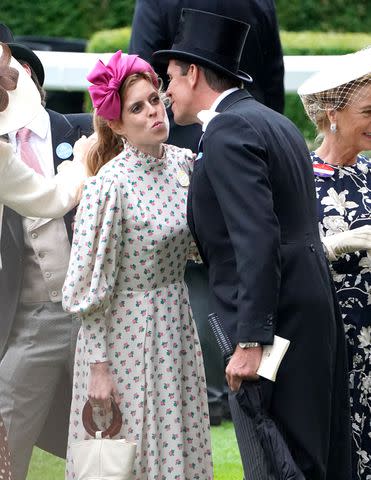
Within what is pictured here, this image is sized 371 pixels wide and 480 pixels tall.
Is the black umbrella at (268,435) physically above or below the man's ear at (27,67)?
below

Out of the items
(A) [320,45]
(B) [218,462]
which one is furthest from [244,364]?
(A) [320,45]

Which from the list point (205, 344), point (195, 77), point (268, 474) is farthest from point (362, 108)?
point (205, 344)

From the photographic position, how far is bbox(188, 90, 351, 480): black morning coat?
447 cm

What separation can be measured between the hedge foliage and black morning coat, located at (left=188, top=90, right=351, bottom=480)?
1534 cm

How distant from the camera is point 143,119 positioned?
494 cm

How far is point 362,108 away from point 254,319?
1319mm

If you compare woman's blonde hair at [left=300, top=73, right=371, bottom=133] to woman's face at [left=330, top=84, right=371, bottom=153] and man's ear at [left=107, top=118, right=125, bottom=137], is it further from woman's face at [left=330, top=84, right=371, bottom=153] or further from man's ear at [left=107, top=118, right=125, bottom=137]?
man's ear at [left=107, top=118, right=125, bottom=137]

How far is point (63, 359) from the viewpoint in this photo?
5543 millimetres

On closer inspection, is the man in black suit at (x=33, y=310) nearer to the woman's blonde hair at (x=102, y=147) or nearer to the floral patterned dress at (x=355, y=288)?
the woman's blonde hair at (x=102, y=147)

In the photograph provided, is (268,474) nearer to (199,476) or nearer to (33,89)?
(199,476)

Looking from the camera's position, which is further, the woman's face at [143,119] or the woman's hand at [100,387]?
the woman's face at [143,119]

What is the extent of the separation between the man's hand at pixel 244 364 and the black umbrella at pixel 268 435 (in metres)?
0.04

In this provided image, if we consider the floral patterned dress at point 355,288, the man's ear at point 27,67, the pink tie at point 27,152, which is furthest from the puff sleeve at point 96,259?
the floral patterned dress at point 355,288

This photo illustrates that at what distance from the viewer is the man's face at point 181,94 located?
4.84 metres
